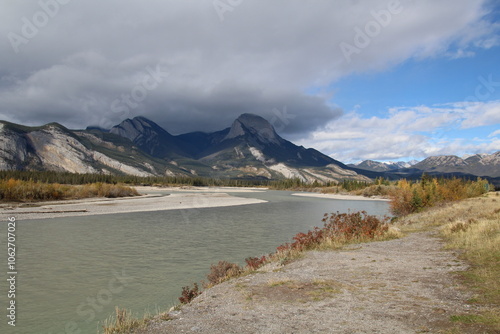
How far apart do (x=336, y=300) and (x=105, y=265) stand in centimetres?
1579

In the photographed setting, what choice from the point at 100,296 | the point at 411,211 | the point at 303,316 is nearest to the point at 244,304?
the point at 303,316

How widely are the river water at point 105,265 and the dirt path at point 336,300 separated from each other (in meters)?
4.20

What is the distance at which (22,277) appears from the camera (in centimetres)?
1714

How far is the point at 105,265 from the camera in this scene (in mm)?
20250

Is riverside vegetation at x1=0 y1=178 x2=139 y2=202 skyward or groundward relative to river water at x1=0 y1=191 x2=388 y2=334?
skyward

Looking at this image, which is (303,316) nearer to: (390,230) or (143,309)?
(143,309)

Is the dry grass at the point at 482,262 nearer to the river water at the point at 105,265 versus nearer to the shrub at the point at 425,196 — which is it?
the river water at the point at 105,265

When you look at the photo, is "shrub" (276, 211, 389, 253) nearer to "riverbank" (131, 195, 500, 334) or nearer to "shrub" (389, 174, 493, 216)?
"riverbank" (131, 195, 500, 334)

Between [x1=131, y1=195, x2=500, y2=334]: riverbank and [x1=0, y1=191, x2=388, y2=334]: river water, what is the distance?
4424 mm

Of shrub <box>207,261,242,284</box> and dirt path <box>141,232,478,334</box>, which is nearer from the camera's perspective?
dirt path <box>141,232,478,334</box>

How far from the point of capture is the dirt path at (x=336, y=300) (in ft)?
26.6

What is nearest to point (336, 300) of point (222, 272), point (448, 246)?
point (222, 272)

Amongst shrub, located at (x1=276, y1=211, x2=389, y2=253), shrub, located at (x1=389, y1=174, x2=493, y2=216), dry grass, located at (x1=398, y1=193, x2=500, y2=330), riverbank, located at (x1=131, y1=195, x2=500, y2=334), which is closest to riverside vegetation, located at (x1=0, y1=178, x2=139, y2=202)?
shrub, located at (x1=276, y1=211, x2=389, y2=253)

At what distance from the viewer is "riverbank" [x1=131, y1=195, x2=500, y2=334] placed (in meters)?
8.02
